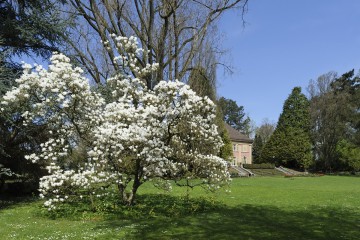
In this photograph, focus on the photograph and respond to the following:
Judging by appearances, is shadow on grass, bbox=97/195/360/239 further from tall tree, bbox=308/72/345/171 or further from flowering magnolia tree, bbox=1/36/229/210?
tall tree, bbox=308/72/345/171

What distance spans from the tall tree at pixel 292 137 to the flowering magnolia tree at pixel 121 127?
39569 millimetres

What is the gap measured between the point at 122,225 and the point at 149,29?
9.18 metres

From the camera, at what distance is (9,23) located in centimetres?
1301

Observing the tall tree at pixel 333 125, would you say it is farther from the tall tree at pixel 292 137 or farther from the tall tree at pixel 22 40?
the tall tree at pixel 22 40

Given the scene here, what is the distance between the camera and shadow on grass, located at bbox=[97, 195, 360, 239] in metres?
7.85

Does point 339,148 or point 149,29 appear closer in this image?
point 149,29

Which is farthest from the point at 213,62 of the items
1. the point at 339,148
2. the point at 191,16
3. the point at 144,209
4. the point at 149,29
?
the point at 339,148

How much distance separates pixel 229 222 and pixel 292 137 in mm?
41971

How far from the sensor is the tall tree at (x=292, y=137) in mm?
48719

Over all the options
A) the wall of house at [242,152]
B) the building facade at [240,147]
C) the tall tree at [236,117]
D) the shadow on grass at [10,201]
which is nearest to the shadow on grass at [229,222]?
the shadow on grass at [10,201]

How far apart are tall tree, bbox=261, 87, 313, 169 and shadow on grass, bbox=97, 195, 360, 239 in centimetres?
3749

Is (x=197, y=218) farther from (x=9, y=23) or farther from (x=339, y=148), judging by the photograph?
(x=339, y=148)

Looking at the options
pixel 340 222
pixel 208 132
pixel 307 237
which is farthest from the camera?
pixel 208 132

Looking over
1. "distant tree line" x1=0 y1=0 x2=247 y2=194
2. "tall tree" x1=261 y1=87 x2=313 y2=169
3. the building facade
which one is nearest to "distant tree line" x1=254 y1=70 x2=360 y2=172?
"tall tree" x1=261 y1=87 x2=313 y2=169
